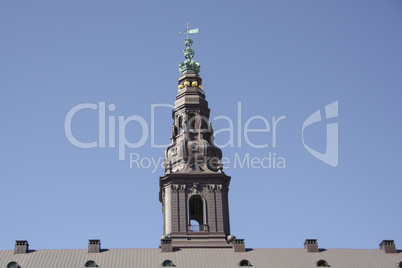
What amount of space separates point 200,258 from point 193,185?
13.2 meters

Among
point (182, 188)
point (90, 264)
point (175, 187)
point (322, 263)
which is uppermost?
point (175, 187)

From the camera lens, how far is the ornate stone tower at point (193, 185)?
483 ft

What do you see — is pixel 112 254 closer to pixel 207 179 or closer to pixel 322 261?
pixel 207 179

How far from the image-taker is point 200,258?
142000mm

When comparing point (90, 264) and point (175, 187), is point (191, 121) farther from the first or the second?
point (90, 264)

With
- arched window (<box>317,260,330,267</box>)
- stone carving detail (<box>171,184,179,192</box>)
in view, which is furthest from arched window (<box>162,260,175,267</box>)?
arched window (<box>317,260,330,267</box>)

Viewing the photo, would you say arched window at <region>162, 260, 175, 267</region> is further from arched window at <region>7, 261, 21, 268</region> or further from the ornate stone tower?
arched window at <region>7, 261, 21, 268</region>

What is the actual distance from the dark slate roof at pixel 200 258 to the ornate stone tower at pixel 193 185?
2.32 m

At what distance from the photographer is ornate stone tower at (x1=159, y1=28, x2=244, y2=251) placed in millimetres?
147250

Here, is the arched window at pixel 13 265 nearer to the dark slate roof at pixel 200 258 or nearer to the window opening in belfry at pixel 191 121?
the dark slate roof at pixel 200 258

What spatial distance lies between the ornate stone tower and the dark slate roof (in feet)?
7.60

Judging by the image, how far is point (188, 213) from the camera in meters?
149

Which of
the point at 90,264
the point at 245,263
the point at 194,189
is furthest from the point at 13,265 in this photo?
the point at 245,263

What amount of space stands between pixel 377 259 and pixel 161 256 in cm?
2922
